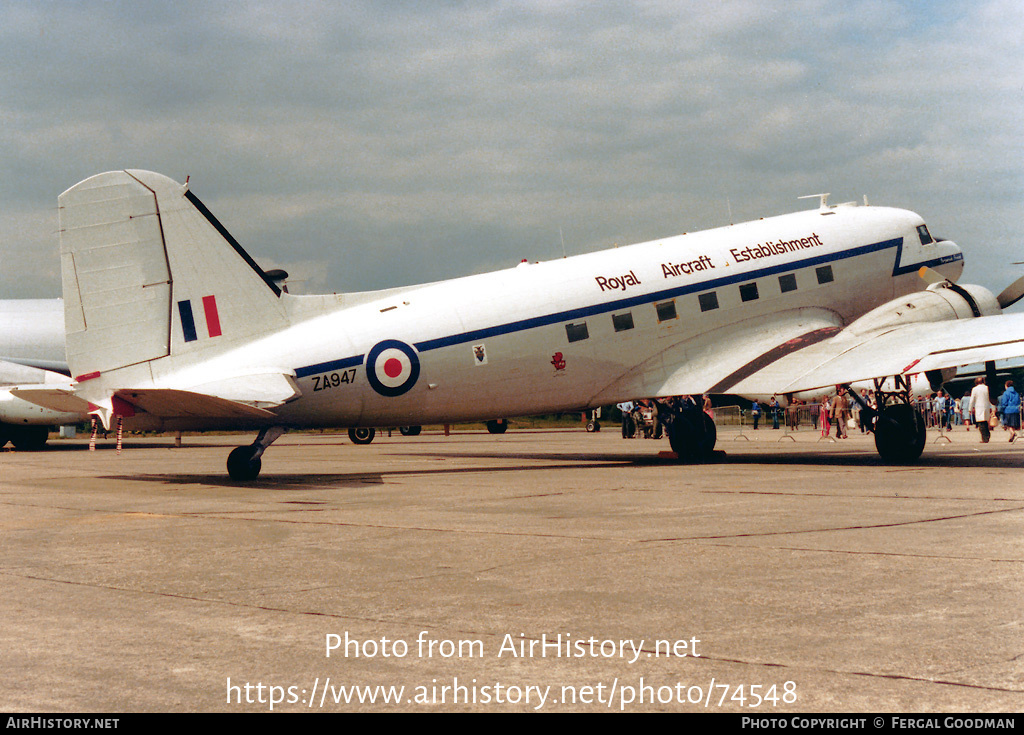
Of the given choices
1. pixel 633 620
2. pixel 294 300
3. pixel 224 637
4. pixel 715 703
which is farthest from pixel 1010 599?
pixel 294 300

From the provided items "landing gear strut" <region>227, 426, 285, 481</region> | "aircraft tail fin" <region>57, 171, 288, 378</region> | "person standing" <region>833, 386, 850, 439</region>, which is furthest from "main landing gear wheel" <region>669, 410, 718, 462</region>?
"person standing" <region>833, 386, 850, 439</region>

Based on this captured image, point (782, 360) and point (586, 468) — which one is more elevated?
point (782, 360)

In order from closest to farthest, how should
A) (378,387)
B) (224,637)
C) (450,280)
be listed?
(224,637) → (378,387) → (450,280)

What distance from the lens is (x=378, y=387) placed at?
17828 millimetres

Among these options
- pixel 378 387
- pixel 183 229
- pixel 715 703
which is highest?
pixel 183 229

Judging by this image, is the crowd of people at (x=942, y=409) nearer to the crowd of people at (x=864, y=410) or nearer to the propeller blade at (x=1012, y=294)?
the crowd of people at (x=864, y=410)

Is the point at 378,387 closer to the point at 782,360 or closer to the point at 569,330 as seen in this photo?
the point at 569,330

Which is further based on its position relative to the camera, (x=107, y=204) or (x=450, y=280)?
(x=450, y=280)

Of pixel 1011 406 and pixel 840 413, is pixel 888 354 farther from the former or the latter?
pixel 840 413

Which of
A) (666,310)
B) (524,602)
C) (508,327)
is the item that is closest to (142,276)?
(508,327)

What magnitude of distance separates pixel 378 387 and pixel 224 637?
467 inches

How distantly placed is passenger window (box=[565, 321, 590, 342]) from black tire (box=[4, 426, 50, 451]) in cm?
2590

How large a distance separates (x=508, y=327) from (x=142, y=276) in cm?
672

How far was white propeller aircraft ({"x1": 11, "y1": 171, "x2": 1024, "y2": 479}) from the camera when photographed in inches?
649
